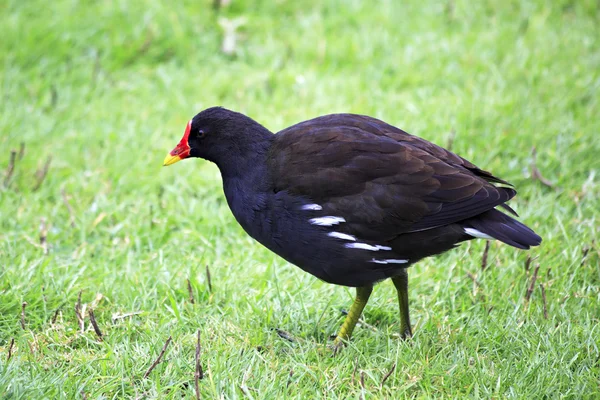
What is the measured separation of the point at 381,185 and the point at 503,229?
0.54 meters

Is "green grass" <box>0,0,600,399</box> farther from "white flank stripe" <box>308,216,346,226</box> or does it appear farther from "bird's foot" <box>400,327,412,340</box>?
"white flank stripe" <box>308,216,346,226</box>

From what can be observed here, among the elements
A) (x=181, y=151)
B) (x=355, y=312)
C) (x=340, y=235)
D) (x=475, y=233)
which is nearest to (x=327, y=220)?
(x=340, y=235)

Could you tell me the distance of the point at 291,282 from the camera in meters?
3.95

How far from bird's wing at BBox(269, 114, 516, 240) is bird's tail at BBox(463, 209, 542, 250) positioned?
0.06 metres

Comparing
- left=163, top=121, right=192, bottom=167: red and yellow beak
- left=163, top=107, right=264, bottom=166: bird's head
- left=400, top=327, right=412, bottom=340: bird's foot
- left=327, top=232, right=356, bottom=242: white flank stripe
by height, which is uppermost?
left=163, top=107, right=264, bottom=166: bird's head

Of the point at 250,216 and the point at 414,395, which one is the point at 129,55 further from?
the point at 414,395

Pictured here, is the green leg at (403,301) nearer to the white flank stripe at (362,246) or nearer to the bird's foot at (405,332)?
the bird's foot at (405,332)

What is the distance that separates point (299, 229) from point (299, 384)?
65 centimetres

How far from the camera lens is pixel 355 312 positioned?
134 inches

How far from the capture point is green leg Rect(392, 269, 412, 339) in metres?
3.43

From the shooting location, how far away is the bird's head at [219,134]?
3.53 m

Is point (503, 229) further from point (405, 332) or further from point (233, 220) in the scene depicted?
point (233, 220)

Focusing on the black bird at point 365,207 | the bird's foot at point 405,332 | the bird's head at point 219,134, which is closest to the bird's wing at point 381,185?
the black bird at point 365,207

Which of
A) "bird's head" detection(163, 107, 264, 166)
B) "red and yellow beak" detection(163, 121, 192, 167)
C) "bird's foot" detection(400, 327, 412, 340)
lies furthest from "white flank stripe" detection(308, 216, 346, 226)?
"red and yellow beak" detection(163, 121, 192, 167)
